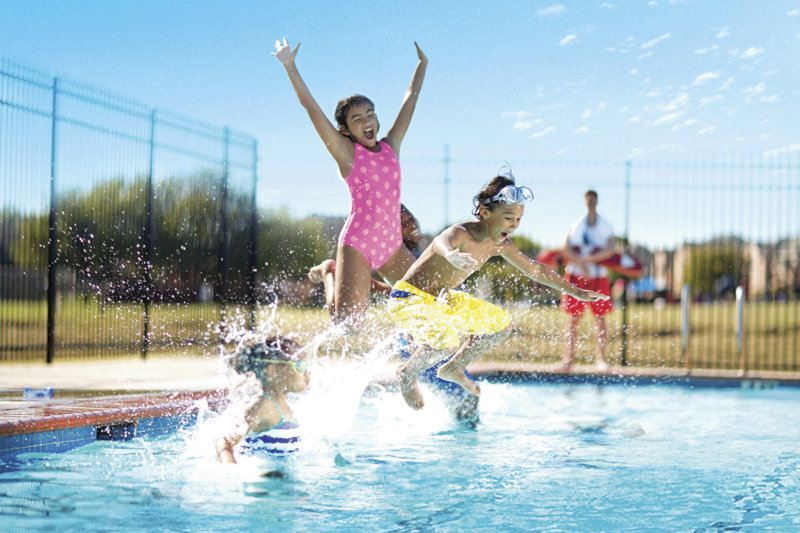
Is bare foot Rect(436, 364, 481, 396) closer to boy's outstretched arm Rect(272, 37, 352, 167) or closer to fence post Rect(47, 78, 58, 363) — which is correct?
boy's outstretched arm Rect(272, 37, 352, 167)

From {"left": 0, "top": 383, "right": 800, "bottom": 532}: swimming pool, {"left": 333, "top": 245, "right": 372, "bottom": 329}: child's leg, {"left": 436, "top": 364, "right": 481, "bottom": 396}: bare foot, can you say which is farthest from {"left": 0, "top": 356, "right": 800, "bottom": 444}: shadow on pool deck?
{"left": 436, "top": 364, "right": 481, "bottom": 396}: bare foot

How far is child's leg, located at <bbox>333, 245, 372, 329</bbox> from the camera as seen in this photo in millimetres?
4828

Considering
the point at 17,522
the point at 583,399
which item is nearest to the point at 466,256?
the point at 17,522

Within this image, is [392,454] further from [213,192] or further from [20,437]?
[213,192]

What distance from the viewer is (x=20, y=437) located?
4352 mm

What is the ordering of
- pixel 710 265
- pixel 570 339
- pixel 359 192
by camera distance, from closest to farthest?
pixel 359 192 < pixel 570 339 < pixel 710 265

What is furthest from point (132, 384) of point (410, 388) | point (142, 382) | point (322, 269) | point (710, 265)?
point (710, 265)

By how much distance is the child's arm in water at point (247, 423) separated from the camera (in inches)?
153

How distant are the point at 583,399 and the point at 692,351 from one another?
28.9ft

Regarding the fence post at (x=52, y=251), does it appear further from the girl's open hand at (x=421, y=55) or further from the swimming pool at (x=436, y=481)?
the girl's open hand at (x=421, y=55)

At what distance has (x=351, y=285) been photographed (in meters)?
4.84

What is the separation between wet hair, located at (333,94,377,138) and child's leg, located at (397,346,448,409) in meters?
1.49

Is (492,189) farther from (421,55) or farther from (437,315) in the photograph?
(421,55)

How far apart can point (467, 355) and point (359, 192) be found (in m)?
1.27
